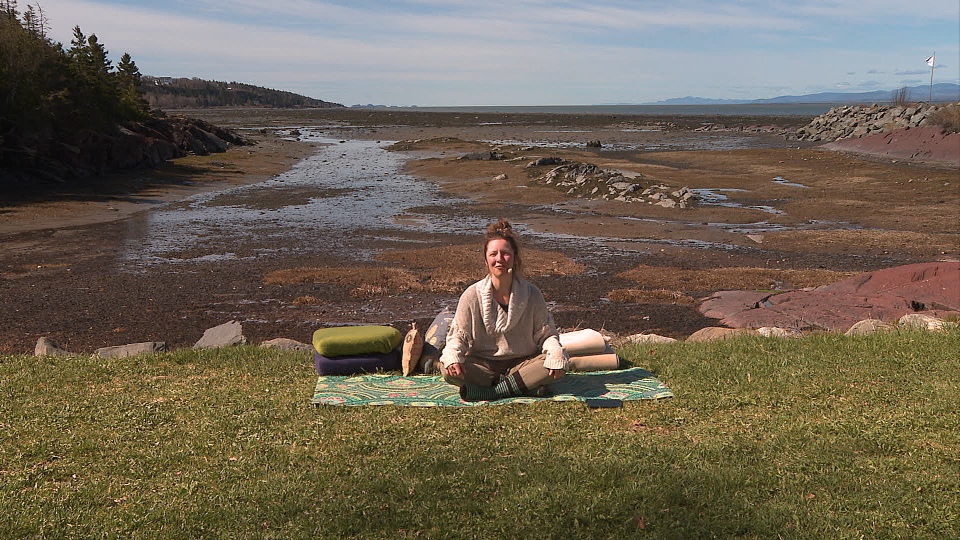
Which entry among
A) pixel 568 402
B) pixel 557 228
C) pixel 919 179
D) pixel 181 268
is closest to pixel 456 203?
pixel 557 228

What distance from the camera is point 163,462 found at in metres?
5.77

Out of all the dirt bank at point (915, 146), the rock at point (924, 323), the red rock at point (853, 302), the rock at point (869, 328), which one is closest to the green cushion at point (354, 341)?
the rock at point (869, 328)

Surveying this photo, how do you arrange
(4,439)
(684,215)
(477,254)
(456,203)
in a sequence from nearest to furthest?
(4,439) → (477,254) → (684,215) → (456,203)

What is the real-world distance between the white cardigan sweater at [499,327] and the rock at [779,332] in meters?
3.86

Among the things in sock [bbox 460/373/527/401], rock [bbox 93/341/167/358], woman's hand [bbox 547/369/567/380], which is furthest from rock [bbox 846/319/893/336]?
rock [bbox 93/341/167/358]

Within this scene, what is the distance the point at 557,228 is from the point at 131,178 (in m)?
23.6

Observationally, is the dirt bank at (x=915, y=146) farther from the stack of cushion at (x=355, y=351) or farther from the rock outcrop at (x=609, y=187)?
the stack of cushion at (x=355, y=351)

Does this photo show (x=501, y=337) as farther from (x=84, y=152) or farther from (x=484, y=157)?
(x=484, y=157)

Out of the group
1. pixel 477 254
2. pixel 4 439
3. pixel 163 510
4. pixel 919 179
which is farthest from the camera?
pixel 919 179

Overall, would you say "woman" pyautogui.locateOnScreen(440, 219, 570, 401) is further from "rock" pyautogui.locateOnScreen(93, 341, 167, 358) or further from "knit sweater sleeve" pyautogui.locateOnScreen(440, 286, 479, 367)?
"rock" pyautogui.locateOnScreen(93, 341, 167, 358)

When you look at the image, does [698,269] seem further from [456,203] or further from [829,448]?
[456,203]

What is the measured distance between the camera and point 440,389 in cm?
757

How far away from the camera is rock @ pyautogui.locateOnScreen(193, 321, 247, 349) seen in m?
10.3

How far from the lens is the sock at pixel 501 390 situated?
719 cm
